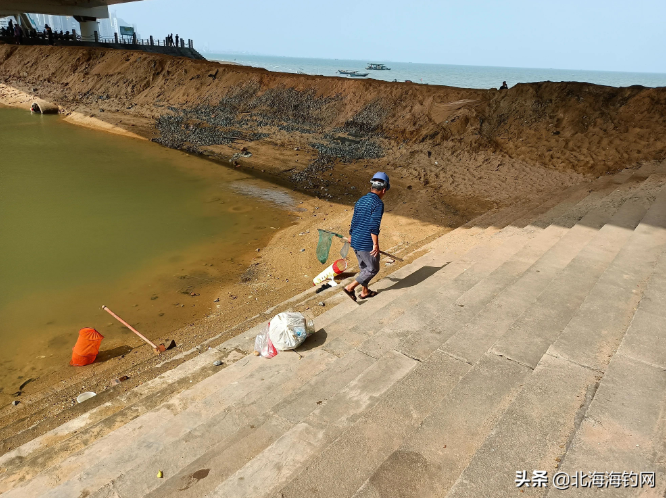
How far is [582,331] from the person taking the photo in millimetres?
3604

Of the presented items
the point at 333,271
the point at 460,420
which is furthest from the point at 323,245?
the point at 460,420

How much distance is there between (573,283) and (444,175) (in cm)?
963

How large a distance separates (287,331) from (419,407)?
69.7 inches

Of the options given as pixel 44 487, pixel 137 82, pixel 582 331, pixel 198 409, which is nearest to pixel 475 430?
pixel 582 331

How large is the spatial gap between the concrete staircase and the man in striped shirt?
489 millimetres

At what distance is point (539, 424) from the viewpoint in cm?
272

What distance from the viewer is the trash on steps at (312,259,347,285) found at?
7.25 m

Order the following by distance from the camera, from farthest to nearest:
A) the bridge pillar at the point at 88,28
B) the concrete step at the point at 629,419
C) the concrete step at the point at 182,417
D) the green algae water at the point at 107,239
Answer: the bridge pillar at the point at 88,28, the green algae water at the point at 107,239, the concrete step at the point at 182,417, the concrete step at the point at 629,419

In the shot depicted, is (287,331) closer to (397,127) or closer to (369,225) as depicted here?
(369,225)

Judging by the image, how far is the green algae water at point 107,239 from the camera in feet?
22.7

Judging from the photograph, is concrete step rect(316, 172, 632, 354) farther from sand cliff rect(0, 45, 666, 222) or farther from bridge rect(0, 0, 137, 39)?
bridge rect(0, 0, 137, 39)

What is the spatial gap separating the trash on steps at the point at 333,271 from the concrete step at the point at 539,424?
4.03 m

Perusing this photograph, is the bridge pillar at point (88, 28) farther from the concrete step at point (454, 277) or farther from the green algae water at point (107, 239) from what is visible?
the concrete step at point (454, 277)

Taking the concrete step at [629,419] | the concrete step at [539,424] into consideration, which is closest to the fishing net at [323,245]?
the concrete step at [539,424]
